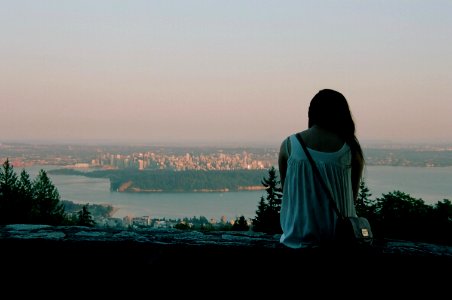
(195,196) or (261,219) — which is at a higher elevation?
(261,219)

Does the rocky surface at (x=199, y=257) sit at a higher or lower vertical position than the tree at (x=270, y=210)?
higher

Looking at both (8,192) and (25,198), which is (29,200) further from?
(8,192)

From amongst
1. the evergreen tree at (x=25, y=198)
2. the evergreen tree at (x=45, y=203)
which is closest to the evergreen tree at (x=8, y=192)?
the evergreen tree at (x=25, y=198)

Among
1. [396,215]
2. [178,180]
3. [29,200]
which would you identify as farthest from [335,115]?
[178,180]

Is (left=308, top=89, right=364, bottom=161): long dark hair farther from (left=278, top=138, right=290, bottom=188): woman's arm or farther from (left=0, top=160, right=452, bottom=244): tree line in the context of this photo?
(left=0, top=160, right=452, bottom=244): tree line

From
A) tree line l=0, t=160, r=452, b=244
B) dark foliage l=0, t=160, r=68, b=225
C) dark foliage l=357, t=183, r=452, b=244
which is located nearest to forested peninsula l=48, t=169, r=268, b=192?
dark foliage l=0, t=160, r=68, b=225

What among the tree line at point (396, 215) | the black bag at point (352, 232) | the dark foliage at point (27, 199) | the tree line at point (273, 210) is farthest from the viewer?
the dark foliage at point (27, 199)

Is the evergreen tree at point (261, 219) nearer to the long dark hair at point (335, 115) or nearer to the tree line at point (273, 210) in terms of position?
the tree line at point (273, 210)
